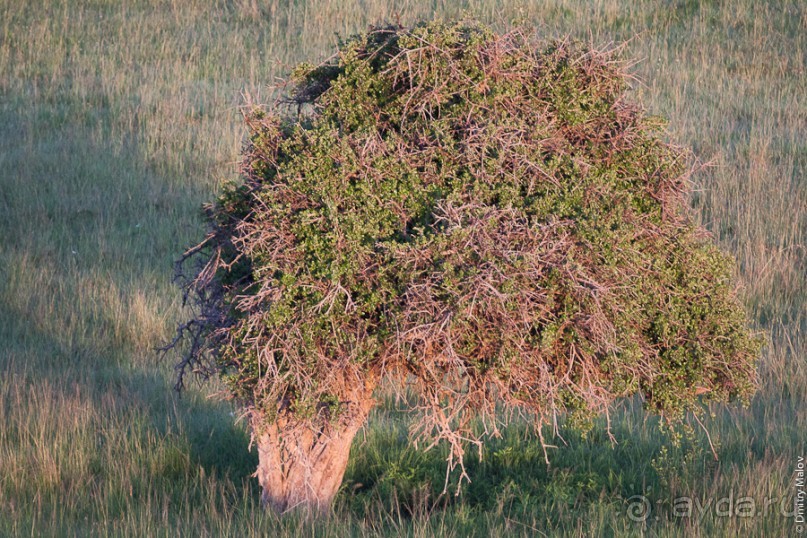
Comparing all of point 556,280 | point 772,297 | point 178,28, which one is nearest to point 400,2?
point 178,28

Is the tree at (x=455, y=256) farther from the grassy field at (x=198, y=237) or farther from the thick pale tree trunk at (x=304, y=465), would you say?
the grassy field at (x=198, y=237)

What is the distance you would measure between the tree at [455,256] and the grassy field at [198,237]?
22.2 inches

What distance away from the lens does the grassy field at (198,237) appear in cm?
525

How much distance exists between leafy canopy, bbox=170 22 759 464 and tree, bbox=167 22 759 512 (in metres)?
0.01

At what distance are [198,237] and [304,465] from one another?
658 centimetres

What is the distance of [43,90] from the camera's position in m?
14.6

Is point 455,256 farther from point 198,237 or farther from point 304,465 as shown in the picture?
point 198,237

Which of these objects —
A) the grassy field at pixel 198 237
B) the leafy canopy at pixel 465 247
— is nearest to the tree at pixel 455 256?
the leafy canopy at pixel 465 247

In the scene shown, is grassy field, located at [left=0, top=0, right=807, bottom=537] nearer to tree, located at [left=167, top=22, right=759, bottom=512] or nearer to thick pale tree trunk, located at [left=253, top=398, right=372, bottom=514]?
thick pale tree trunk, located at [left=253, top=398, right=372, bottom=514]

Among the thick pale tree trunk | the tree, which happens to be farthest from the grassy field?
the tree

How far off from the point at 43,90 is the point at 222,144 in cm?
369

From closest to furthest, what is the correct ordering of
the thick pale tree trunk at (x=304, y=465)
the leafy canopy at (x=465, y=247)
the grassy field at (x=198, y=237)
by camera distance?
1. the leafy canopy at (x=465, y=247)
2. the thick pale tree trunk at (x=304, y=465)
3. the grassy field at (x=198, y=237)

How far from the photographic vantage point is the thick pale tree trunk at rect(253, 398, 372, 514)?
4887 mm

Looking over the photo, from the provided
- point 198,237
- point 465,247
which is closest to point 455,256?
point 465,247
